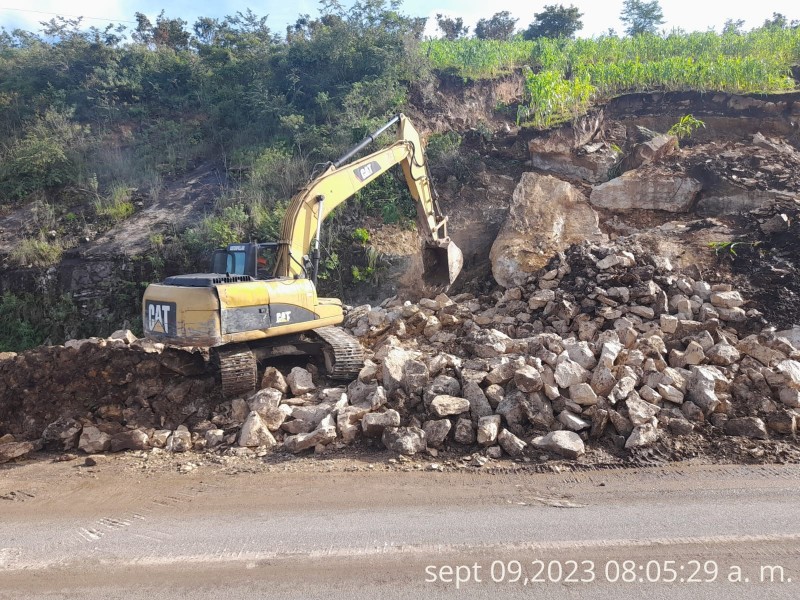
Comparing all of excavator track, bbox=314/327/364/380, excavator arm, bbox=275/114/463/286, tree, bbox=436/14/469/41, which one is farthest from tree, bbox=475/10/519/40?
excavator track, bbox=314/327/364/380

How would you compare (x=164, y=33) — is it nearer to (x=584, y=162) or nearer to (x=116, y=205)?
(x=116, y=205)

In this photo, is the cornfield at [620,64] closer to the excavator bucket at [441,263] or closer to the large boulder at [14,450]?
the excavator bucket at [441,263]

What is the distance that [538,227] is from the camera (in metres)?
10.0

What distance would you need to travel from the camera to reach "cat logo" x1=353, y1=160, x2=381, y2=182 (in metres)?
7.68

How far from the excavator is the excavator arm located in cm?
1

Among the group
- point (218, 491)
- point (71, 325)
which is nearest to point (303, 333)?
point (218, 491)

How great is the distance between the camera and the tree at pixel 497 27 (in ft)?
85.9

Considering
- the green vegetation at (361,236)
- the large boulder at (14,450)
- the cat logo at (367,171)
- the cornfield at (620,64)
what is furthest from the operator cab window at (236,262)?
the cornfield at (620,64)

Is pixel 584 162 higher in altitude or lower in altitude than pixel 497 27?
lower

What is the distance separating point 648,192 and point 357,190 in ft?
20.6

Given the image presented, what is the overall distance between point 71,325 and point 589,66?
47.3 feet

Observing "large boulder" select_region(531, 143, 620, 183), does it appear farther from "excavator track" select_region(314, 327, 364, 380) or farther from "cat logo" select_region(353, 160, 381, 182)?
"excavator track" select_region(314, 327, 364, 380)
